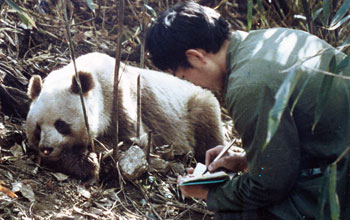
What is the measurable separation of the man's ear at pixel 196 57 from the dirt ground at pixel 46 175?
93 cm

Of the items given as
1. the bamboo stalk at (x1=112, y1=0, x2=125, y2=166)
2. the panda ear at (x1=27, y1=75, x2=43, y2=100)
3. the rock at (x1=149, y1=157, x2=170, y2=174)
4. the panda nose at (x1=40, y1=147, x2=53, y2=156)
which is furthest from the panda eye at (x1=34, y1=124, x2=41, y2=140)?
the rock at (x1=149, y1=157, x2=170, y2=174)

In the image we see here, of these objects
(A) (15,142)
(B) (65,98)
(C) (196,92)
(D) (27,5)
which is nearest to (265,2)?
(C) (196,92)

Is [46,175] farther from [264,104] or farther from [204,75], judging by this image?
[264,104]

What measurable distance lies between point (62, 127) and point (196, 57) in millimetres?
1558

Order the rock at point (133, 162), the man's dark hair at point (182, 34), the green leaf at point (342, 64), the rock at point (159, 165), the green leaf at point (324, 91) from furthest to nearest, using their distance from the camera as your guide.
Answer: the rock at point (159, 165) < the rock at point (133, 162) < the man's dark hair at point (182, 34) < the green leaf at point (342, 64) < the green leaf at point (324, 91)

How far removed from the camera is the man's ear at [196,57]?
2.24 metres

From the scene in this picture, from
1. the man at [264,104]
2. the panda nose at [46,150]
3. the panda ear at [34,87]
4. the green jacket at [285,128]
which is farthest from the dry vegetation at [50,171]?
the green jacket at [285,128]

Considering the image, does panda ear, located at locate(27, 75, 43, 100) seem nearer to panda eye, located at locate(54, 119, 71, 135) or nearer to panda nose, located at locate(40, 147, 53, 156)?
panda eye, located at locate(54, 119, 71, 135)

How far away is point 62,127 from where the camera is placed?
345cm

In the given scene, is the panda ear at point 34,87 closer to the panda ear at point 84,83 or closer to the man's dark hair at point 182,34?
the panda ear at point 84,83

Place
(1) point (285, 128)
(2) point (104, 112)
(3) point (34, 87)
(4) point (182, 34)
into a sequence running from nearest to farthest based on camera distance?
(1) point (285, 128), (4) point (182, 34), (3) point (34, 87), (2) point (104, 112)

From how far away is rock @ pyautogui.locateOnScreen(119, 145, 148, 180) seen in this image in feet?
Answer: 10.8

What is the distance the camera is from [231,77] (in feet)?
6.70

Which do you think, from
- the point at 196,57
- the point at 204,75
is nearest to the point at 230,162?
the point at 204,75
